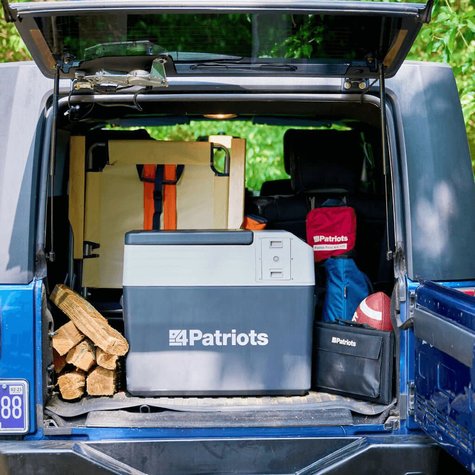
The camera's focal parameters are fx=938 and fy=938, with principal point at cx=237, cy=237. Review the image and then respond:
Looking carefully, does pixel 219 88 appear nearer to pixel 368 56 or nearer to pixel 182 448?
pixel 368 56

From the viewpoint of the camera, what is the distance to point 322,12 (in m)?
3.01

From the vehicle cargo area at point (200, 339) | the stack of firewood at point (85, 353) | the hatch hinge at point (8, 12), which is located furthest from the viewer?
the stack of firewood at point (85, 353)

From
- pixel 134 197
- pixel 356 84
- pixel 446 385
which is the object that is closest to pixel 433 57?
pixel 134 197

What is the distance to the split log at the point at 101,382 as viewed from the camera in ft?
11.9

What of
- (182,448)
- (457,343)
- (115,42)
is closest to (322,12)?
(115,42)

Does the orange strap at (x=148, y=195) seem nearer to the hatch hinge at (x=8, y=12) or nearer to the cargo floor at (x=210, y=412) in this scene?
the cargo floor at (x=210, y=412)

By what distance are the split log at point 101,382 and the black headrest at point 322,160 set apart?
1.47 meters

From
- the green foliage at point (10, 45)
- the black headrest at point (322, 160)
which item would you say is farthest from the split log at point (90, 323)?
the green foliage at point (10, 45)

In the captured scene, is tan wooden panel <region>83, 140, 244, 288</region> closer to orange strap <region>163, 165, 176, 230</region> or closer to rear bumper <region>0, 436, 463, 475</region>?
orange strap <region>163, 165, 176, 230</region>

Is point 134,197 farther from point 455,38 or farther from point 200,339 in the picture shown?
point 455,38

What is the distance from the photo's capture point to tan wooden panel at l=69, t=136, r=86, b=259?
4.57 metres

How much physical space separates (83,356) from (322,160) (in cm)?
168

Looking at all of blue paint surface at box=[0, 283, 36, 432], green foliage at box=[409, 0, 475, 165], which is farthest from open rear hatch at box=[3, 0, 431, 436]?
green foliage at box=[409, 0, 475, 165]

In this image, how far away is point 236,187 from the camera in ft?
14.9
